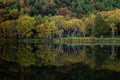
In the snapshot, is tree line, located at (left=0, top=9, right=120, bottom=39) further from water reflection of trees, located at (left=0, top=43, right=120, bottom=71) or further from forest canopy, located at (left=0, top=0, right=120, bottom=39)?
water reflection of trees, located at (left=0, top=43, right=120, bottom=71)

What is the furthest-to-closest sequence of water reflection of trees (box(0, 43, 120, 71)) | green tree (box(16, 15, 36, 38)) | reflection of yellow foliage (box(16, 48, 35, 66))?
green tree (box(16, 15, 36, 38)), reflection of yellow foliage (box(16, 48, 35, 66)), water reflection of trees (box(0, 43, 120, 71))

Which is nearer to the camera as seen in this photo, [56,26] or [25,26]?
[25,26]

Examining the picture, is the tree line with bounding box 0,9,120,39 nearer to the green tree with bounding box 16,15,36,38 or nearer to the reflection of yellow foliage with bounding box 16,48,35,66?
the green tree with bounding box 16,15,36,38

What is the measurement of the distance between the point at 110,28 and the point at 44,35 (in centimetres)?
1990

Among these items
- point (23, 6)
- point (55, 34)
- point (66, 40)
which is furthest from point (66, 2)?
point (66, 40)

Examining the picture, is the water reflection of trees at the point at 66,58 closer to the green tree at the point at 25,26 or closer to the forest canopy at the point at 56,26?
the forest canopy at the point at 56,26

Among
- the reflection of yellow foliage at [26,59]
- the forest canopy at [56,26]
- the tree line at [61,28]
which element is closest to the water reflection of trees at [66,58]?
the reflection of yellow foliage at [26,59]

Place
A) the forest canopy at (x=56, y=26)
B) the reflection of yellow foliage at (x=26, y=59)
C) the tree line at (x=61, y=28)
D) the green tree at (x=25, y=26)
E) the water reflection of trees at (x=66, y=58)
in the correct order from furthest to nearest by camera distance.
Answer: the green tree at (x=25, y=26) → the forest canopy at (x=56, y=26) → the tree line at (x=61, y=28) → the reflection of yellow foliage at (x=26, y=59) → the water reflection of trees at (x=66, y=58)

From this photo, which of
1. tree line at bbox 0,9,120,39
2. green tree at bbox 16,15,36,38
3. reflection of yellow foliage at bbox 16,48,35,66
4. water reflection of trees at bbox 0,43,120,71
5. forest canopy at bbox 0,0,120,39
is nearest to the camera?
water reflection of trees at bbox 0,43,120,71

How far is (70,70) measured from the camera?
83.1ft

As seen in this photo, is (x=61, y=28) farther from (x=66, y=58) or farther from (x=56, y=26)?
(x=66, y=58)

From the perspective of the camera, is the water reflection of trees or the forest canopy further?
the forest canopy

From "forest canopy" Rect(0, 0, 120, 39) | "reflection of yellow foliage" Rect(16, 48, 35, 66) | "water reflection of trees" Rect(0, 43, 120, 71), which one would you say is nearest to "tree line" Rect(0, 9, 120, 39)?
"forest canopy" Rect(0, 0, 120, 39)

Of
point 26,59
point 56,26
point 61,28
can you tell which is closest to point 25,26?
point 56,26
